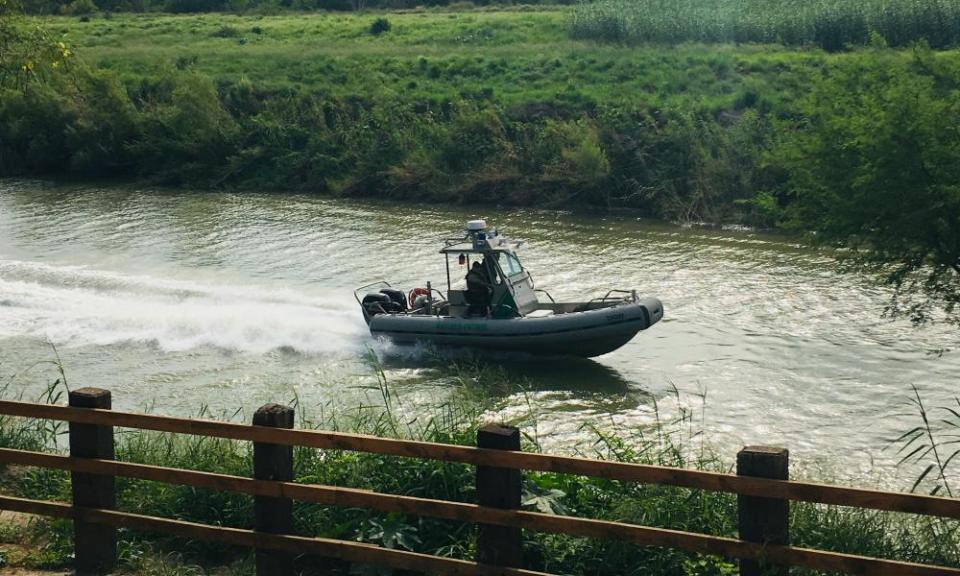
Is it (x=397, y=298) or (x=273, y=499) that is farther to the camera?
(x=397, y=298)

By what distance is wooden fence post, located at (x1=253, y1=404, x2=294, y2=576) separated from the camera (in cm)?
656

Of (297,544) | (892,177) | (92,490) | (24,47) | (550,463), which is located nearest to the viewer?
(550,463)

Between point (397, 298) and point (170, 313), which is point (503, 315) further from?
point (170, 313)

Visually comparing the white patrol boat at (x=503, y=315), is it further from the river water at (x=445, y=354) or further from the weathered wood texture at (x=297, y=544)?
the weathered wood texture at (x=297, y=544)

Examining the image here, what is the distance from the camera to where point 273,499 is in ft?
21.7

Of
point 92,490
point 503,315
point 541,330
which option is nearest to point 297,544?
point 92,490

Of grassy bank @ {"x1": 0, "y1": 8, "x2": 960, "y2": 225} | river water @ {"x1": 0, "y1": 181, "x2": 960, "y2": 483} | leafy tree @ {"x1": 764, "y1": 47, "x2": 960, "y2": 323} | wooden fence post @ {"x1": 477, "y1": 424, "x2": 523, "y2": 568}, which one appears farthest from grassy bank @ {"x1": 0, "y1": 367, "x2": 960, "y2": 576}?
grassy bank @ {"x1": 0, "y1": 8, "x2": 960, "y2": 225}

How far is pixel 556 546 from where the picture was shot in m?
6.88

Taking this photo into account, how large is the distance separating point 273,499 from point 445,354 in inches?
433

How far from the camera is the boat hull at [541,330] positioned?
651 inches

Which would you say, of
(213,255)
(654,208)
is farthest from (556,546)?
(654,208)

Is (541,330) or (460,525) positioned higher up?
(460,525)

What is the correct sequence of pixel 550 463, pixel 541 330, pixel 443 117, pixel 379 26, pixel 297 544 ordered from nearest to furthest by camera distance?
pixel 550 463
pixel 297 544
pixel 541 330
pixel 443 117
pixel 379 26

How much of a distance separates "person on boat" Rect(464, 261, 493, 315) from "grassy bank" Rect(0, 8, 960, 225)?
10.6 m
